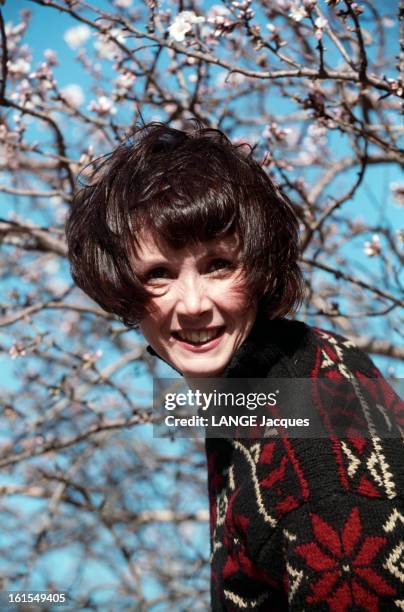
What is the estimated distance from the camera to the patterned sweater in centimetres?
102

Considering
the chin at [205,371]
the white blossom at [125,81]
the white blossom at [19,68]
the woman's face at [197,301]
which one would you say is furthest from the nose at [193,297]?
the white blossom at [19,68]

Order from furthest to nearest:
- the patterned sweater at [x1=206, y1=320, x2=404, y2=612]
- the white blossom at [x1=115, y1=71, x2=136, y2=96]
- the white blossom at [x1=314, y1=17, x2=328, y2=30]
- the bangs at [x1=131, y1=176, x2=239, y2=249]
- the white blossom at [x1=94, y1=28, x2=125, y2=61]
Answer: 1. the white blossom at [x1=115, y1=71, x2=136, y2=96]
2. the white blossom at [x1=94, y1=28, x2=125, y2=61]
3. the white blossom at [x1=314, y1=17, x2=328, y2=30]
4. the bangs at [x1=131, y1=176, x2=239, y2=249]
5. the patterned sweater at [x1=206, y1=320, x2=404, y2=612]

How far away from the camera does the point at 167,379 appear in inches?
121

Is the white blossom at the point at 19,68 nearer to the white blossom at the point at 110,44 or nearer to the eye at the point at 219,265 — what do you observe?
the white blossom at the point at 110,44

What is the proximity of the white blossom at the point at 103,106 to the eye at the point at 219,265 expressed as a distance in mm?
1589

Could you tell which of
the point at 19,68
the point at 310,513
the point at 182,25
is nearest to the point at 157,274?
the point at 310,513

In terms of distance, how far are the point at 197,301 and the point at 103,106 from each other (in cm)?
165

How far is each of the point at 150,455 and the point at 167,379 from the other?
4.04 ft

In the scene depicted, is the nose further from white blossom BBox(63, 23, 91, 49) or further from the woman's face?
white blossom BBox(63, 23, 91, 49)

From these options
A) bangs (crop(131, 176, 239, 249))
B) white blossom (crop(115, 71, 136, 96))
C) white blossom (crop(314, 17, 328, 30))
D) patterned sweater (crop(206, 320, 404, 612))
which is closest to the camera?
patterned sweater (crop(206, 320, 404, 612))

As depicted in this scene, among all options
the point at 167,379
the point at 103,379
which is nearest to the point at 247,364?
the point at 103,379

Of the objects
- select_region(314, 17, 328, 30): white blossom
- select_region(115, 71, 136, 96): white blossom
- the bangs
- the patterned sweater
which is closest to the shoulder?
the patterned sweater

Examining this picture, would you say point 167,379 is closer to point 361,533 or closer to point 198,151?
point 198,151

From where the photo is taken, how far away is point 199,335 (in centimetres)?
126
